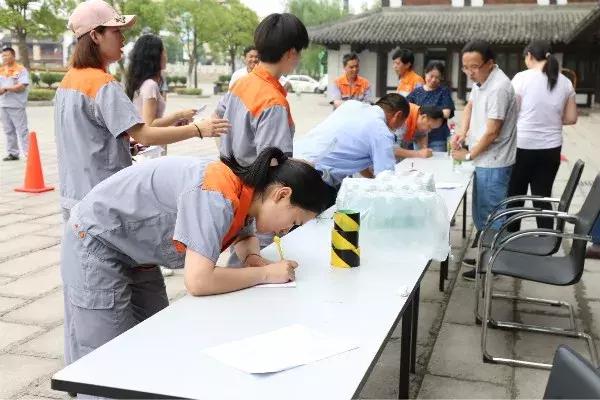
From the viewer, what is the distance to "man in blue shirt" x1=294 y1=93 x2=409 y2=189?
3.35 meters

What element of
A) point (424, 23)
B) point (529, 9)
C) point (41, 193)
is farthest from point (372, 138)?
point (529, 9)

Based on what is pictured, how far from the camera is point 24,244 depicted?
4965 mm

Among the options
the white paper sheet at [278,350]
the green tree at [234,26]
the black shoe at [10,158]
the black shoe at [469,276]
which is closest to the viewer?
the white paper sheet at [278,350]

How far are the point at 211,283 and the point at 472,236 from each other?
4.09 metres

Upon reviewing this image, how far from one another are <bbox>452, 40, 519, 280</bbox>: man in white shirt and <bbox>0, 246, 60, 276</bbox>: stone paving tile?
9.69 feet

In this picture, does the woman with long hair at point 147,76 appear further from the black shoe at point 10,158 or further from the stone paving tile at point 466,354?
the black shoe at point 10,158

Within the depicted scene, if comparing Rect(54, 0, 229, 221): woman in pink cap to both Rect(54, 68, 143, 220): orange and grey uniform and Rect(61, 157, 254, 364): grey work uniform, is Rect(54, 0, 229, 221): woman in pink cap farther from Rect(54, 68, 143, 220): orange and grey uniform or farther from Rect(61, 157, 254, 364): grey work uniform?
Rect(61, 157, 254, 364): grey work uniform

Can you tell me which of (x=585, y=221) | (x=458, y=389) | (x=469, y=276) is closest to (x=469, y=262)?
(x=469, y=276)

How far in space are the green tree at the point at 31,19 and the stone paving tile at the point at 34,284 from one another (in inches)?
824

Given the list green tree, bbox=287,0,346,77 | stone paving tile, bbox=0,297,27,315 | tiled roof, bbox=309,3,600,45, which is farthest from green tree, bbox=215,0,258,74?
stone paving tile, bbox=0,297,27,315

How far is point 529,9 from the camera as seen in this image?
26422 millimetres

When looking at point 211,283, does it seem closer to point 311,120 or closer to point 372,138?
point 372,138

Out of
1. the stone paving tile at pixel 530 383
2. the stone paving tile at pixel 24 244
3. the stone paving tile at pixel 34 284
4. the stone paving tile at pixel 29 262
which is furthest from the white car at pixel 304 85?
the stone paving tile at pixel 530 383

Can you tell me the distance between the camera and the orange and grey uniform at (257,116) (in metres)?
2.74
